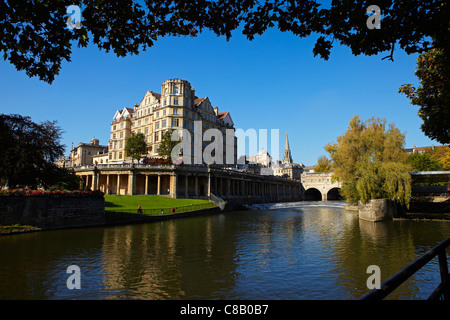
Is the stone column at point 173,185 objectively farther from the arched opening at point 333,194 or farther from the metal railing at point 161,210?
the arched opening at point 333,194

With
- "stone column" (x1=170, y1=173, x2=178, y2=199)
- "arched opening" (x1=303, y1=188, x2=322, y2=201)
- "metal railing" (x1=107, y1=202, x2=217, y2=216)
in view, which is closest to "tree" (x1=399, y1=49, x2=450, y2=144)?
"metal railing" (x1=107, y1=202, x2=217, y2=216)

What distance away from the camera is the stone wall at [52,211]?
1009 inches

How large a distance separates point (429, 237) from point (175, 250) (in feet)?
68.9

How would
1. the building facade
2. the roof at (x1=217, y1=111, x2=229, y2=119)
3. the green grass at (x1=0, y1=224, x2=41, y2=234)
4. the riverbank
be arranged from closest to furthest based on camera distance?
the green grass at (x1=0, y1=224, x2=41, y2=234) < the riverbank < the building facade < the roof at (x1=217, y1=111, x2=229, y2=119)

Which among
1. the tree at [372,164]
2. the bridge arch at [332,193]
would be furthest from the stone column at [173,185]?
the bridge arch at [332,193]

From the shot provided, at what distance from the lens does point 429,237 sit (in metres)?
23.4

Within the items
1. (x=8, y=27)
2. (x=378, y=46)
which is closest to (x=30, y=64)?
(x=8, y=27)

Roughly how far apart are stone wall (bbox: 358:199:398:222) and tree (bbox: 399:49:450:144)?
76.1ft

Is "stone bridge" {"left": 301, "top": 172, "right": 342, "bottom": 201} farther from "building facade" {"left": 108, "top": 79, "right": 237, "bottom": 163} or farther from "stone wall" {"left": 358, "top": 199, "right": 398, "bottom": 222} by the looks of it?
"stone wall" {"left": 358, "top": 199, "right": 398, "bottom": 222}

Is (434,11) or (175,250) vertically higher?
(434,11)

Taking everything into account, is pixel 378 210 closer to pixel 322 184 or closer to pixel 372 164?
pixel 372 164

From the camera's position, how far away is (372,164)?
1513 inches

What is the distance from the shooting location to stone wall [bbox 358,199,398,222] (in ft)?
115
